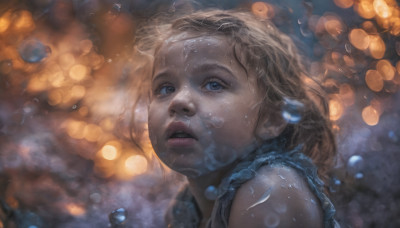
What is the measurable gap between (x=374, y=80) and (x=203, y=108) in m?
1.14

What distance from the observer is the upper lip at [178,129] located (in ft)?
3.01

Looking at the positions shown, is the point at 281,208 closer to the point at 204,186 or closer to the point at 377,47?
the point at 204,186

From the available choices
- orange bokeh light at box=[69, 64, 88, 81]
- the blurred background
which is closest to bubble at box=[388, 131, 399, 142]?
the blurred background

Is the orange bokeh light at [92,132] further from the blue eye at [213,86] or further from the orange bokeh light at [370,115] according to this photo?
the orange bokeh light at [370,115]

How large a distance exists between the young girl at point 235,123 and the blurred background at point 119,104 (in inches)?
12.5

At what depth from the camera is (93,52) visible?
1.88m

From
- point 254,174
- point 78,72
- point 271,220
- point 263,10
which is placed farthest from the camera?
point 78,72

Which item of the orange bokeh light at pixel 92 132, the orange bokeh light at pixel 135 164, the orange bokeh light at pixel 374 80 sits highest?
the orange bokeh light at pixel 374 80

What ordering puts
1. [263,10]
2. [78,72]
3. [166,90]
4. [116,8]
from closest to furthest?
[166,90]
[263,10]
[116,8]
[78,72]

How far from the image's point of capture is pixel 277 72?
3.69ft

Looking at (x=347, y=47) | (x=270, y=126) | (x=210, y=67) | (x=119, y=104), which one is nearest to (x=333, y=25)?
(x=347, y=47)

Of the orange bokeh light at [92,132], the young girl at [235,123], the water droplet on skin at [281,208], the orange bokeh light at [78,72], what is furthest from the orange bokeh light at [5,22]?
the water droplet on skin at [281,208]

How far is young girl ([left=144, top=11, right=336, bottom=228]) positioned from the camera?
849mm

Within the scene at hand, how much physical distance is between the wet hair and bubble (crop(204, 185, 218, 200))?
0.25 meters
